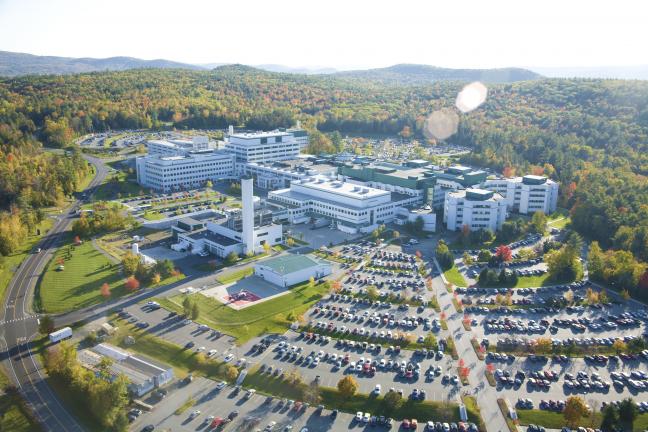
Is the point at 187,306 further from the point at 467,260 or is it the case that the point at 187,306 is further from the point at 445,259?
the point at 467,260

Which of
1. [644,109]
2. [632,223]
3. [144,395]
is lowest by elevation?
[144,395]

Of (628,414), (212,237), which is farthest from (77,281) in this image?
(628,414)

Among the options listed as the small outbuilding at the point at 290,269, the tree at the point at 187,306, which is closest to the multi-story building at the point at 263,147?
the small outbuilding at the point at 290,269

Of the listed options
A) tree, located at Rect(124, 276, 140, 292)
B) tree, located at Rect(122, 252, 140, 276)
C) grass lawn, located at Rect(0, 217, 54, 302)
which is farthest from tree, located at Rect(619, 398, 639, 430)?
grass lawn, located at Rect(0, 217, 54, 302)

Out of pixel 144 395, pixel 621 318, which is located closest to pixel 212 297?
pixel 144 395

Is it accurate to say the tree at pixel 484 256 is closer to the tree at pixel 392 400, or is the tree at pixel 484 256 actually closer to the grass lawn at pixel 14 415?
the tree at pixel 392 400

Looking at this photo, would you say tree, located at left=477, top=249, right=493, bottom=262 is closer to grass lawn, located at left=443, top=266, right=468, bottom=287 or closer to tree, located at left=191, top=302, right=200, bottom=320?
grass lawn, located at left=443, top=266, right=468, bottom=287

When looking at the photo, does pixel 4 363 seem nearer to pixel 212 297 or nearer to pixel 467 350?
pixel 212 297
